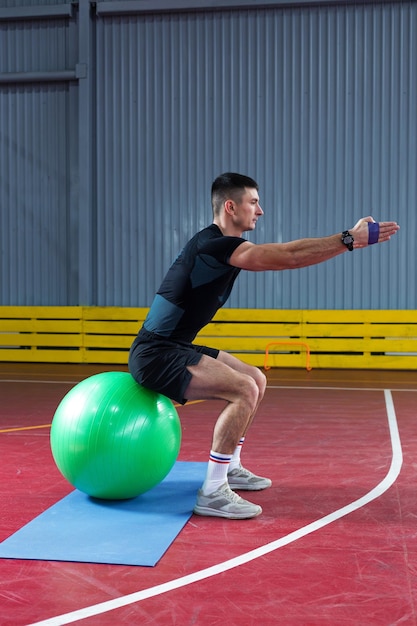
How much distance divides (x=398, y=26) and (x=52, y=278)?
690 centimetres

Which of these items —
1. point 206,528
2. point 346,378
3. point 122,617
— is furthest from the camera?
point 346,378

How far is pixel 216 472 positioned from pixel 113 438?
2.07 feet

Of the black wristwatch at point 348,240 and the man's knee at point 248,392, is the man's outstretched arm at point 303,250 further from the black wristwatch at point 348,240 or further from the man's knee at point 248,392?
the man's knee at point 248,392

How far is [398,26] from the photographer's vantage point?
11.7 meters

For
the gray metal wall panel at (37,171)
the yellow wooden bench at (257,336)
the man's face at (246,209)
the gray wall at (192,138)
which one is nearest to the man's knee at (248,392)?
the man's face at (246,209)

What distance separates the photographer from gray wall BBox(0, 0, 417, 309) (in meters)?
11.8

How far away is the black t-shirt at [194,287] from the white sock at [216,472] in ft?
2.46

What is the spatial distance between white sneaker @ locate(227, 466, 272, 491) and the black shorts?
721 millimetres

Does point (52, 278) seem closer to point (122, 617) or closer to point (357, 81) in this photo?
point (357, 81)

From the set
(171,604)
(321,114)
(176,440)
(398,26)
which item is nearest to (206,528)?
(176,440)

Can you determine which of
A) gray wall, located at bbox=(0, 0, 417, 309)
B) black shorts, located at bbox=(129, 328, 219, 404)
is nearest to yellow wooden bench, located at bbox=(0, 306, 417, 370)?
gray wall, located at bbox=(0, 0, 417, 309)

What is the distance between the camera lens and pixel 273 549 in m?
3.73

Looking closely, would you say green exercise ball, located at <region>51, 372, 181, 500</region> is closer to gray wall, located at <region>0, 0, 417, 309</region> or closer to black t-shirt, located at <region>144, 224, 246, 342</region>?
black t-shirt, located at <region>144, 224, 246, 342</region>

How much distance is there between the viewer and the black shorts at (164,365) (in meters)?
4.40
